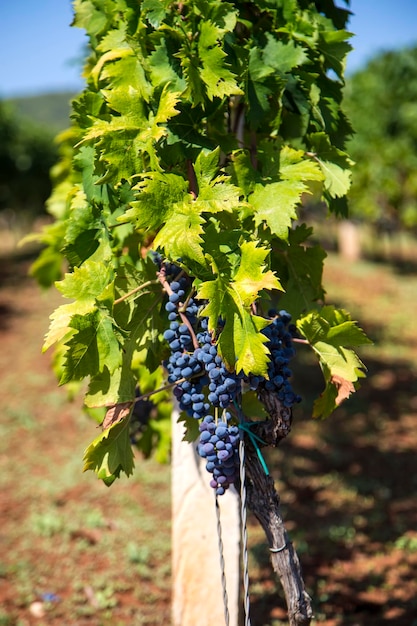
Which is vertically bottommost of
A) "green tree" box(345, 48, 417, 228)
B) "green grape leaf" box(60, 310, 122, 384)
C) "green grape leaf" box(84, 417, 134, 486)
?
"green grape leaf" box(84, 417, 134, 486)

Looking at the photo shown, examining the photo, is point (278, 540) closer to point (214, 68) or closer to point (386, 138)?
point (214, 68)

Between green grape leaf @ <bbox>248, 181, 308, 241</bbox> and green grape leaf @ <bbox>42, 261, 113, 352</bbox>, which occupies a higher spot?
green grape leaf @ <bbox>248, 181, 308, 241</bbox>

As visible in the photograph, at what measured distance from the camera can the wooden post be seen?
2.52 metres

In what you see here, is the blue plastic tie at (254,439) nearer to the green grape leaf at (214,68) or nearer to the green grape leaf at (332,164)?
the green grape leaf at (332,164)

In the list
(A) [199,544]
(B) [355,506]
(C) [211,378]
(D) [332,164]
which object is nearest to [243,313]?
(C) [211,378]

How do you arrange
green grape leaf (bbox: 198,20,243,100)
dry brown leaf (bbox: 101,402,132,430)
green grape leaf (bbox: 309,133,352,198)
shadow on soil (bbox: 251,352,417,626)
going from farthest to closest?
shadow on soil (bbox: 251,352,417,626)
green grape leaf (bbox: 309,133,352,198)
dry brown leaf (bbox: 101,402,132,430)
green grape leaf (bbox: 198,20,243,100)

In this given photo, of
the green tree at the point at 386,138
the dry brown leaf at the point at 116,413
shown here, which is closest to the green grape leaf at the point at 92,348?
the dry brown leaf at the point at 116,413

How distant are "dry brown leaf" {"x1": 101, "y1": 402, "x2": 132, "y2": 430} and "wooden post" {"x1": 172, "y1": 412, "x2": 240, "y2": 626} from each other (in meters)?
0.76

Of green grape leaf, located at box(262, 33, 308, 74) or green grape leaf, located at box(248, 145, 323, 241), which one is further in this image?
green grape leaf, located at box(262, 33, 308, 74)

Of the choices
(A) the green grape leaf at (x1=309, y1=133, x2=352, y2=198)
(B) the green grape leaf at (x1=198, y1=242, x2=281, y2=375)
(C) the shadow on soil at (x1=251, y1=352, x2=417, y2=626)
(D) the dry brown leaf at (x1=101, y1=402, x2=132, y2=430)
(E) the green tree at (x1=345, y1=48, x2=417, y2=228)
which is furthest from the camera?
(E) the green tree at (x1=345, y1=48, x2=417, y2=228)

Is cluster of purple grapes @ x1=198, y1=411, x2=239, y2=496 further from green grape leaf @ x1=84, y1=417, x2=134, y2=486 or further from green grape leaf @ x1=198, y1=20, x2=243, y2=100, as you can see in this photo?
green grape leaf @ x1=198, y1=20, x2=243, y2=100

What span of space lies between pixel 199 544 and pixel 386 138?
15.6 m

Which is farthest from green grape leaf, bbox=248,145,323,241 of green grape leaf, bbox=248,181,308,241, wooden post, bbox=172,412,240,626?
wooden post, bbox=172,412,240,626

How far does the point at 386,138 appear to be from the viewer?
16.2m
